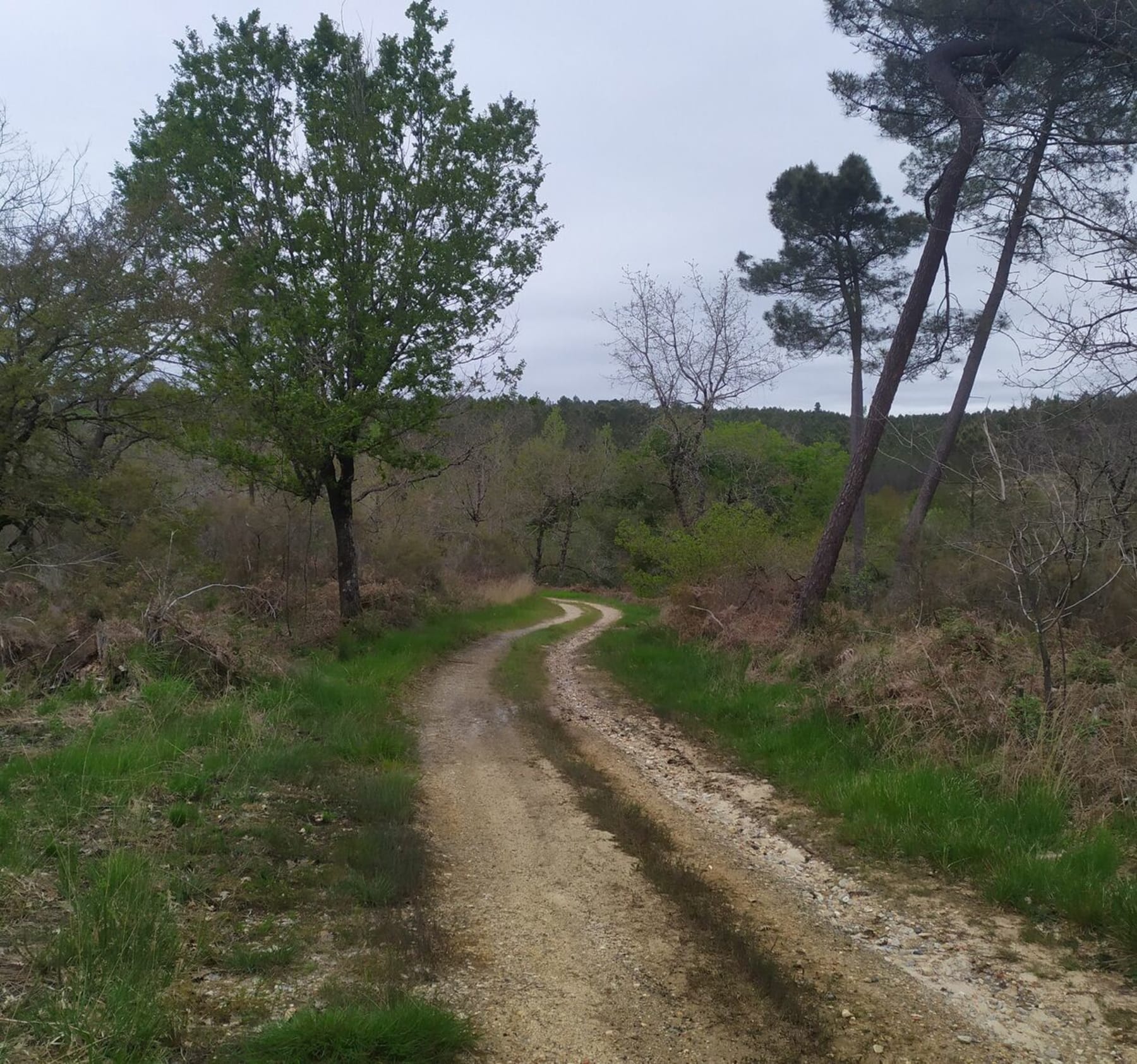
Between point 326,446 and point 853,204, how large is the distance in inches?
545

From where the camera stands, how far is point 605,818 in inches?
259

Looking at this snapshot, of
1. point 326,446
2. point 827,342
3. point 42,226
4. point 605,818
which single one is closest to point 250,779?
point 605,818

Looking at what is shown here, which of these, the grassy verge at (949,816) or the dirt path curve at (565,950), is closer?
the dirt path curve at (565,950)

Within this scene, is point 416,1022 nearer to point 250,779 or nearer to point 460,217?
point 250,779

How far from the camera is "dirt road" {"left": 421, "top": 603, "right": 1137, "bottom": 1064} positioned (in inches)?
141

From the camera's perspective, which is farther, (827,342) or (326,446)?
(827,342)

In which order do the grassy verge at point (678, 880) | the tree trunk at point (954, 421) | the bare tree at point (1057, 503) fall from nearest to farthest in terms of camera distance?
the grassy verge at point (678, 880), the bare tree at point (1057, 503), the tree trunk at point (954, 421)

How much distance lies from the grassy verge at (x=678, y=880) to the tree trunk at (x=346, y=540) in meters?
5.91

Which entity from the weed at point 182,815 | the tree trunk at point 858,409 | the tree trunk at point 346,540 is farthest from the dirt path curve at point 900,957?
the tree trunk at point 858,409

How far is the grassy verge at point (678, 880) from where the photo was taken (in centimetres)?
388

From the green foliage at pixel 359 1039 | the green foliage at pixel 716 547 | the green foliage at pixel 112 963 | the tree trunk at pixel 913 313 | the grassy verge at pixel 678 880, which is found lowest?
the grassy verge at pixel 678 880

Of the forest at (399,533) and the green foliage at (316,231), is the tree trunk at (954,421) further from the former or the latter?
the green foliage at (316,231)

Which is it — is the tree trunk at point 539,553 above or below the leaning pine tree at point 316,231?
below

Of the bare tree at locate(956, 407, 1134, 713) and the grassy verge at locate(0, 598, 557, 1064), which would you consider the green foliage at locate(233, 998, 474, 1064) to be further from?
the bare tree at locate(956, 407, 1134, 713)
